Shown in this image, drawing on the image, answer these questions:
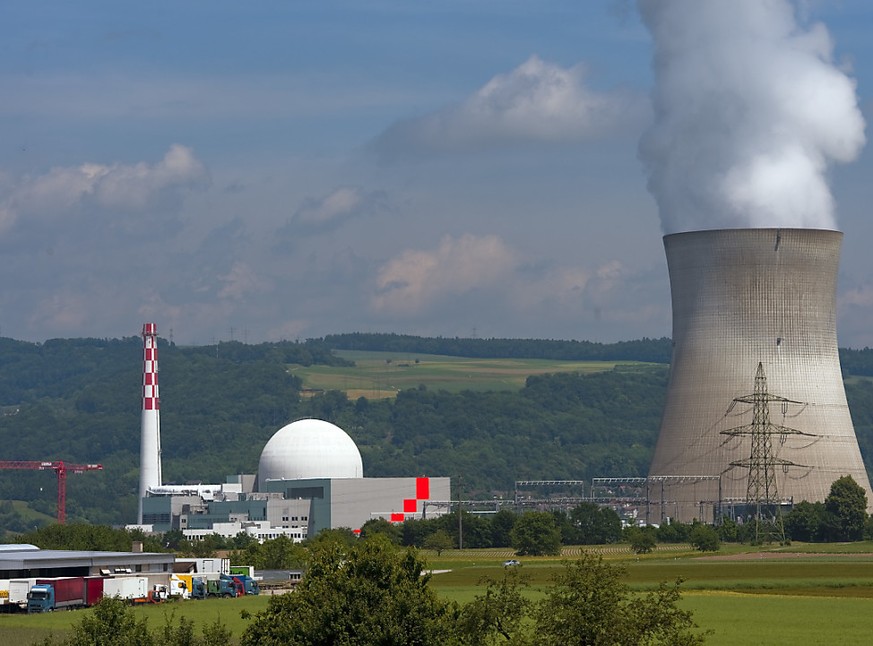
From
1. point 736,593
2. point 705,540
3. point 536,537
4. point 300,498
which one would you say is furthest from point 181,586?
point 300,498

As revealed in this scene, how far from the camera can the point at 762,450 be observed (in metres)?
77.1

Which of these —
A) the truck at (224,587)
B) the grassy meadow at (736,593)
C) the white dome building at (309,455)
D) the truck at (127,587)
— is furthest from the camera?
the white dome building at (309,455)

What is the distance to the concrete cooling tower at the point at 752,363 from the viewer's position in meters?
70.7

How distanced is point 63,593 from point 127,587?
2333 mm

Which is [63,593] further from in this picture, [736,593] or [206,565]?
[736,593]

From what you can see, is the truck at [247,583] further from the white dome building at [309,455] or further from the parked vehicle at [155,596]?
the white dome building at [309,455]

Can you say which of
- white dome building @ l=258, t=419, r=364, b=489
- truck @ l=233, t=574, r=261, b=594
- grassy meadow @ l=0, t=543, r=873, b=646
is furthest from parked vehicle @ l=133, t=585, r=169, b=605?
white dome building @ l=258, t=419, r=364, b=489

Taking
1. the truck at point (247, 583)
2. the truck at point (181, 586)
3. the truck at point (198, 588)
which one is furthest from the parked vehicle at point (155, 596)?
the truck at point (247, 583)

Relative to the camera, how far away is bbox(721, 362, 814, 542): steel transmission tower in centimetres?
7244

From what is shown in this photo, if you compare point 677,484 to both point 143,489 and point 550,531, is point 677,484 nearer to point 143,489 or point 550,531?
point 550,531

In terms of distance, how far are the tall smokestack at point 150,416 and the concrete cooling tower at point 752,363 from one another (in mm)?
39016

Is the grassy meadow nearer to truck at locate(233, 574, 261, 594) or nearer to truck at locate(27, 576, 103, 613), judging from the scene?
truck at locate(27, 576, 103, 613)

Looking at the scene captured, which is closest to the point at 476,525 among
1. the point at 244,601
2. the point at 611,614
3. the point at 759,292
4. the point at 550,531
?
the point at 550,531

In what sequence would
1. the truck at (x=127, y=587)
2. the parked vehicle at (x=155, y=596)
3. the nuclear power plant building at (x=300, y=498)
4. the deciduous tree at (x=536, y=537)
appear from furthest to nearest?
the nuclear power plant building at (x=300, y=498)
the deciduous tree at (x=536, y=537)
the parked vehicle at (x=155, y=596)
the truck at (x=127, y=587)
